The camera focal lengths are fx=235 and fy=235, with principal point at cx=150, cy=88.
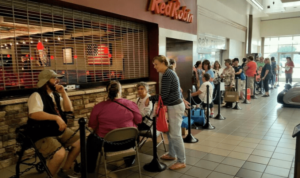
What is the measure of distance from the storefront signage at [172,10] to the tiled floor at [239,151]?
3331mm

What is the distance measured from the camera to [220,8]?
11.3m

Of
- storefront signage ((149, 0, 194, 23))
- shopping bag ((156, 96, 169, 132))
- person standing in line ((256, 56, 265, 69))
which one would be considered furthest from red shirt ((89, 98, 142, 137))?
person standing in line ((256, 56, 265, 69))

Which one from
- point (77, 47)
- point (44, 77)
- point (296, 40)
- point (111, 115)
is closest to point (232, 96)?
point (77, 47)

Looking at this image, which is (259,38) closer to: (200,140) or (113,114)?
(200,140)

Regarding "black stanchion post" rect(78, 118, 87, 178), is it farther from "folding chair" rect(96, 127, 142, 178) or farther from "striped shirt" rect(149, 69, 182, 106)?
"striped shirt" rect(149, 69, 182, 106)

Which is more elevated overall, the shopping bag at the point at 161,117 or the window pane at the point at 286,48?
the window pane at the point at 286,48

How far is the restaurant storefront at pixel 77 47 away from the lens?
12.6 feet

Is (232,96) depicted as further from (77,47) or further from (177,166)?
(77,47)

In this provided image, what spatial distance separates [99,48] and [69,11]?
1.03m

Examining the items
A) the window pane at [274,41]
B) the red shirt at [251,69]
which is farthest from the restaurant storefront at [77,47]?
the window pane at [274,41]

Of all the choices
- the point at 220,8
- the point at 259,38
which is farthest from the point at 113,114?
the point at 259,38

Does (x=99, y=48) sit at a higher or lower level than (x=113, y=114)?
higher

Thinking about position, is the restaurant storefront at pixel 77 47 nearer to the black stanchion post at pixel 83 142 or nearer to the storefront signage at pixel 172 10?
the storefront signage at pixel 172 10

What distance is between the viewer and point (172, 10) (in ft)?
23.0
